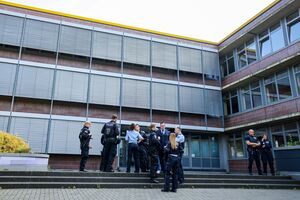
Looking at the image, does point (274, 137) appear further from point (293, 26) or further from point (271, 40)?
point (293, 26)

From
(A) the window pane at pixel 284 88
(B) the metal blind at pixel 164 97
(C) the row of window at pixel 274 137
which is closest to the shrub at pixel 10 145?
(B) the metal blind at pixel 164 97

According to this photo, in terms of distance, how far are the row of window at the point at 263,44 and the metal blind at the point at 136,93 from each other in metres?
7.35

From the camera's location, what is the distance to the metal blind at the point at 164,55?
66.7 ft

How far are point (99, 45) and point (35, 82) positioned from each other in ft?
16.4

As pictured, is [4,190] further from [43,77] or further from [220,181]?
[43,77]

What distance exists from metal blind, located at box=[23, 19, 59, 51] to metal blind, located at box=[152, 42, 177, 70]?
7.14 meters

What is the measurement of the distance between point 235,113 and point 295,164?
9076mm

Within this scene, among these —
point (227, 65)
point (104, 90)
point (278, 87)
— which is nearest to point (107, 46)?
point (104, 90)

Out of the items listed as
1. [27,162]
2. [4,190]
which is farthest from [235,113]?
[4,190]

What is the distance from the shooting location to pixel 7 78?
16.0m

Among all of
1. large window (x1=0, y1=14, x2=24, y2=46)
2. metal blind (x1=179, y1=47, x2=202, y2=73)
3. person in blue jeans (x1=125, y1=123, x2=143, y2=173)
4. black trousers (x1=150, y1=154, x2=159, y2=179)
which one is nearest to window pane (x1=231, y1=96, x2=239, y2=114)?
metal blind (x1=179, y1=47, x2=202, y2=73)

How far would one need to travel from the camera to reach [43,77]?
16.9 metres

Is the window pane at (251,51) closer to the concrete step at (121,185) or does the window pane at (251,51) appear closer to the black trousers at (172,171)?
the concrete step at (121,185)

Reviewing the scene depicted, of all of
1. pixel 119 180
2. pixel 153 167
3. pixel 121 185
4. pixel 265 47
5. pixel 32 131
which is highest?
pixel 265 47
